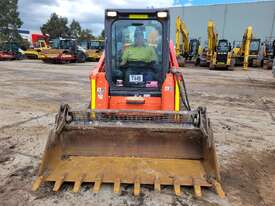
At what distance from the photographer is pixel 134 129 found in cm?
373

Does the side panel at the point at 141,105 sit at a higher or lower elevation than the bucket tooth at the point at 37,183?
higher

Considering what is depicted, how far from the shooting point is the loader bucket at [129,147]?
137 inches

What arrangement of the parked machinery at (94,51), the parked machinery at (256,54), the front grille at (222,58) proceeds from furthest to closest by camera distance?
the parked machinery at (94,51) < the parked machinery at (256,54) < the front grille at (222,58)

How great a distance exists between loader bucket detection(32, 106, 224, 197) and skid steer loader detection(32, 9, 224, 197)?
0.01 m

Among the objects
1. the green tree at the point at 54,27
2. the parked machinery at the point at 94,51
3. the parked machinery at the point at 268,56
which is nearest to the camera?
the parked machinery at the point at 268,56

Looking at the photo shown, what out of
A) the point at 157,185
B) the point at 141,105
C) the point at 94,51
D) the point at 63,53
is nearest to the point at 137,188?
the point at 157,185

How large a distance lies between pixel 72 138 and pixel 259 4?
36.1 metres

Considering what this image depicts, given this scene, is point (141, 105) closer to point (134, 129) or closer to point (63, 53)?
point (134, 129)

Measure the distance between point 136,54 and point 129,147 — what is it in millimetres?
1589

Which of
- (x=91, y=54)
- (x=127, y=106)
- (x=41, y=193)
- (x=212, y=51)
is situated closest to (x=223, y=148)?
(x=127, y=106)

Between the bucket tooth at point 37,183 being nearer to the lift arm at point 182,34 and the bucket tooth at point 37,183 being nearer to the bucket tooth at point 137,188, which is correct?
the bucket tooth at point 137,188

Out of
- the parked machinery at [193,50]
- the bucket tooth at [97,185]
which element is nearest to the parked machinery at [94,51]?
the parked machinery at [193,50]

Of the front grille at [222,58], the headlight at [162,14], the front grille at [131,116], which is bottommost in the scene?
the front grille at [131,116]

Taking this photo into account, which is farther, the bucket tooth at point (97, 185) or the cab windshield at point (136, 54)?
the cab windshield at point (136, 54)
